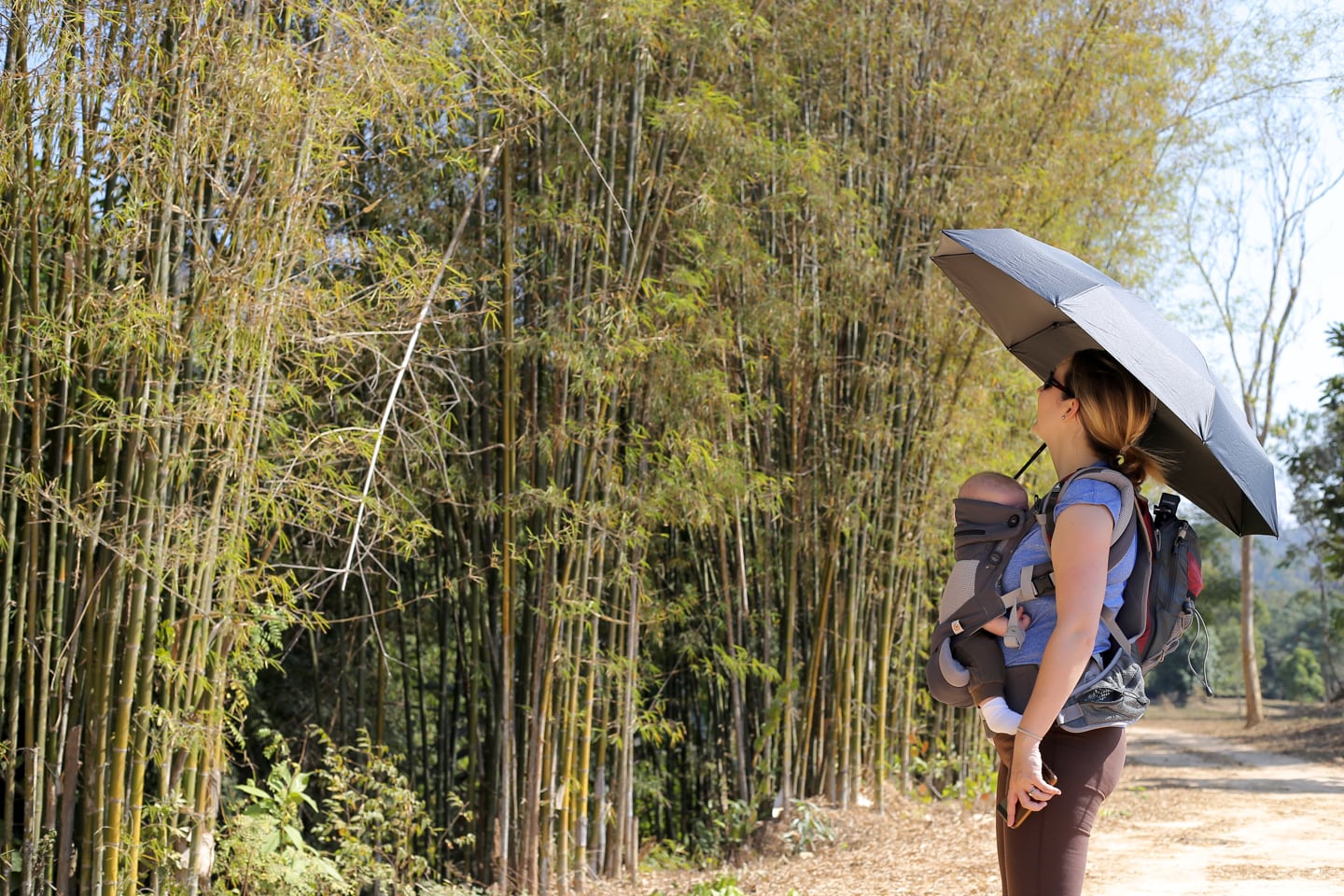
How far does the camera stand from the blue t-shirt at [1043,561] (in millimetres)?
1429

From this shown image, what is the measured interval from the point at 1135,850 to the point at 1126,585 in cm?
368

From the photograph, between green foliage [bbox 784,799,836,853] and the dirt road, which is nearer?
the dirt road

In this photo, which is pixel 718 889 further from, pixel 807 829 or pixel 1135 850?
pixel 1135 850

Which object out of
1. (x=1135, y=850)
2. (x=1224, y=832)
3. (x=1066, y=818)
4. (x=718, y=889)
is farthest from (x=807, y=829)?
(x=1066, y=818)

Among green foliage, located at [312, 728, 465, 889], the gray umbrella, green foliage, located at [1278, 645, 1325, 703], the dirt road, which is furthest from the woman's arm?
green foliage, located at [1278, 645, 1325, 703]

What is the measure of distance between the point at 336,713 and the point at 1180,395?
3.31 m

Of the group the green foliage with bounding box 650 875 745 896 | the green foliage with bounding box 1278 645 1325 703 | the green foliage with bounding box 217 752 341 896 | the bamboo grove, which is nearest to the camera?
the bamboo grove

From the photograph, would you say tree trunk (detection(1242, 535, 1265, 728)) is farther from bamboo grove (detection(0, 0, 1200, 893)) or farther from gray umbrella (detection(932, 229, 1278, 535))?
gray umbrella (detection(932, 229, 1278, 535))

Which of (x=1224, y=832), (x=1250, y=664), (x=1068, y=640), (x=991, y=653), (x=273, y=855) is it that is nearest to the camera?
(x=1068, y=640)

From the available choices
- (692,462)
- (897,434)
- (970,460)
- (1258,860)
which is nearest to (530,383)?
(692,462)

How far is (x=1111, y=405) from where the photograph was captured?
150 cm

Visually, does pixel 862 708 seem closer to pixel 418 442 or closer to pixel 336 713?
pixel 336 713

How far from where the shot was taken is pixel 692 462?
3.93m

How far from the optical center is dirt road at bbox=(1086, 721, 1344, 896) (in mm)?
3873
